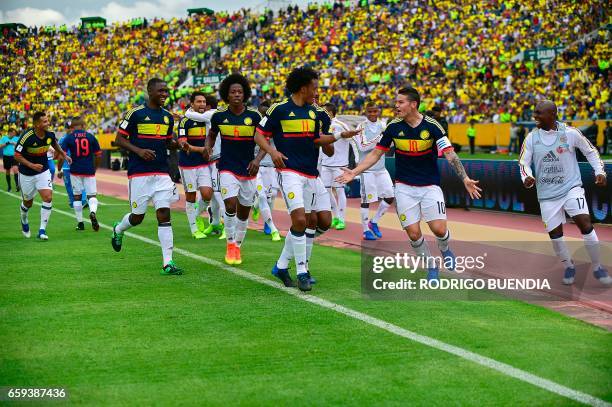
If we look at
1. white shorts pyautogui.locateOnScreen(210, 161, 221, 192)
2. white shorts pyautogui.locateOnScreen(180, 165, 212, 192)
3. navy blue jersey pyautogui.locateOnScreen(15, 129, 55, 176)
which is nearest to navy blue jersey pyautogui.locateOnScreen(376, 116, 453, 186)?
white shorts pyautogui.locateOnScreen(210, 161, 221, 192)

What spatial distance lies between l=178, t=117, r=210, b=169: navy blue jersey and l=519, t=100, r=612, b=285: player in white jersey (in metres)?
5.74

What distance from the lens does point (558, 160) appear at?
369 inches

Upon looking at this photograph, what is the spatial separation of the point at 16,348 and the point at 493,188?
44.1ft

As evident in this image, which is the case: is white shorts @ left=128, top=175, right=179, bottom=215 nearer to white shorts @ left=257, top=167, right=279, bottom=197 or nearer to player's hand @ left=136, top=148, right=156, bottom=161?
player's hand @ left=136, top=148, right=156, bottom=161

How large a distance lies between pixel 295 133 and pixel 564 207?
3233mm

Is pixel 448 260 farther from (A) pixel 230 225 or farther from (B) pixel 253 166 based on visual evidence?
(A) pixel 230 225

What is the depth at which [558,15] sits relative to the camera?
1492 inches

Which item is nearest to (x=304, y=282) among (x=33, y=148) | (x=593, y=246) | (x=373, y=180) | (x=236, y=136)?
(x=236, y=136)

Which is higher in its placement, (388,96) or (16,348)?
(388,96)

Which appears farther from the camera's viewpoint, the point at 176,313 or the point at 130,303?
the point at 130,303

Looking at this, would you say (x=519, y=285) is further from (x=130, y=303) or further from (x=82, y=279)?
(x=82, y=279)

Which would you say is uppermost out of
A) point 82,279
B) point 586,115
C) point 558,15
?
point 558,15

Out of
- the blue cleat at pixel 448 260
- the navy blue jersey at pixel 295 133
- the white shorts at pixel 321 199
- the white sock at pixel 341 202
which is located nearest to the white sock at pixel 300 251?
the white shorts at pixel 321 199

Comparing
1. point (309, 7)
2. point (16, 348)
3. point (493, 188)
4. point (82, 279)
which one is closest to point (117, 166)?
point (309, 7)
